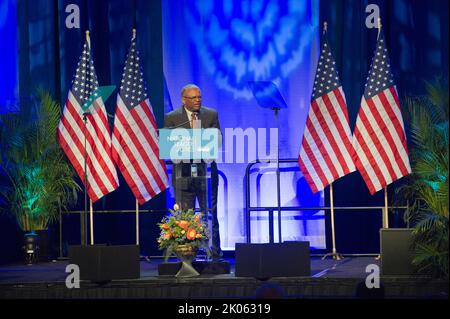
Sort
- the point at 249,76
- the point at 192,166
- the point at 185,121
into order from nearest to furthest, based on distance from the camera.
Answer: the point at 192,166
the point at 185,121
the point at 249,76

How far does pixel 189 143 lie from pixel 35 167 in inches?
115

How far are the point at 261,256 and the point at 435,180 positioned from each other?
1852mm

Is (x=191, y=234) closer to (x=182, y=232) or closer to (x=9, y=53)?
(x=182, y=232)

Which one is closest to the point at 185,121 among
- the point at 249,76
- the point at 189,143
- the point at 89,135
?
the point at 189,143

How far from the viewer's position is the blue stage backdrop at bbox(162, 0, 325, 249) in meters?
10.9

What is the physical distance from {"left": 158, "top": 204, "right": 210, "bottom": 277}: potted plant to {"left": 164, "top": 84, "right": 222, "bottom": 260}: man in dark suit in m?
0.43

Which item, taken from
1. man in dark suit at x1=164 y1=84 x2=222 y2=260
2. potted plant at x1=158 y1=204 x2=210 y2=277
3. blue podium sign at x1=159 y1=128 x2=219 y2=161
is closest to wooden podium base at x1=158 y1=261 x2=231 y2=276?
potted plant at x1=158 y1=204 x2=210 y2=277

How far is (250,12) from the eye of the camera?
11.0m

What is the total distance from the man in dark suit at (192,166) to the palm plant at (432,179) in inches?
78.6

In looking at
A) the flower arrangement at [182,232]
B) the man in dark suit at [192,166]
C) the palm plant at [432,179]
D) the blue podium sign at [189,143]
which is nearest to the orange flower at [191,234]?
the flower arrangement at [182,232]

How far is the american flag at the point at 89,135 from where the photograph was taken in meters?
10.0

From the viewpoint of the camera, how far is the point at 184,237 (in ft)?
25.8

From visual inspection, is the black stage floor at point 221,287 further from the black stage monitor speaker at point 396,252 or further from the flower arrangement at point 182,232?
the flower arrangement at point 182,232

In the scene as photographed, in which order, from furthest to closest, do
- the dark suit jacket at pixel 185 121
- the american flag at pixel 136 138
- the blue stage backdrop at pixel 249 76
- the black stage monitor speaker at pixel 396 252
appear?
the blue stage backdrop at pixel 249 76
the american flag at pixel 136 138
the dark suit jacket at pixel 185 121
the black stage monitor speaker at pixel 396 252
